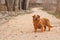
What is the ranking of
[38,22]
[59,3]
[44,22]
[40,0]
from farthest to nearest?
[40,0] < [59,3] < [44,22] < [38,22]

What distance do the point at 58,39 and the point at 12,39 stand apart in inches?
68.5

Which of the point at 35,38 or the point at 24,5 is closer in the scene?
the point at 35,38

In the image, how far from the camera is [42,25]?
917 centimetres

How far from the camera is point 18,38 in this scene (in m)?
7.88

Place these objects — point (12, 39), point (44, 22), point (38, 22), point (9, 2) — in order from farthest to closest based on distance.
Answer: point (9, 2)
point (44, 22)
point (38, 22)
point (12, 39)

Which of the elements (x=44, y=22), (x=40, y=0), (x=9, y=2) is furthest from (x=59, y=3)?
(x=40, y=0)

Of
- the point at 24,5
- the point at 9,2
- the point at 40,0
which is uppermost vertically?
the point at 9,2

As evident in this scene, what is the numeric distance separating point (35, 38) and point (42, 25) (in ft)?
4.67

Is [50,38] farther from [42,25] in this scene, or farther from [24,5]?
[24,5]

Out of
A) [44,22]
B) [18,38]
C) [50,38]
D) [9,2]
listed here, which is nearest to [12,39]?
[18,38]

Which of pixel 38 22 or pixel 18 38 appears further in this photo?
pixel 38 22

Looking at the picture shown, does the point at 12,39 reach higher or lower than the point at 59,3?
higher

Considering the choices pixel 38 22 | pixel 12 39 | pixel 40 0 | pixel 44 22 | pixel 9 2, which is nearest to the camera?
pixel 12 39

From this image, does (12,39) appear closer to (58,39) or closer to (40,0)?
(58,39)
